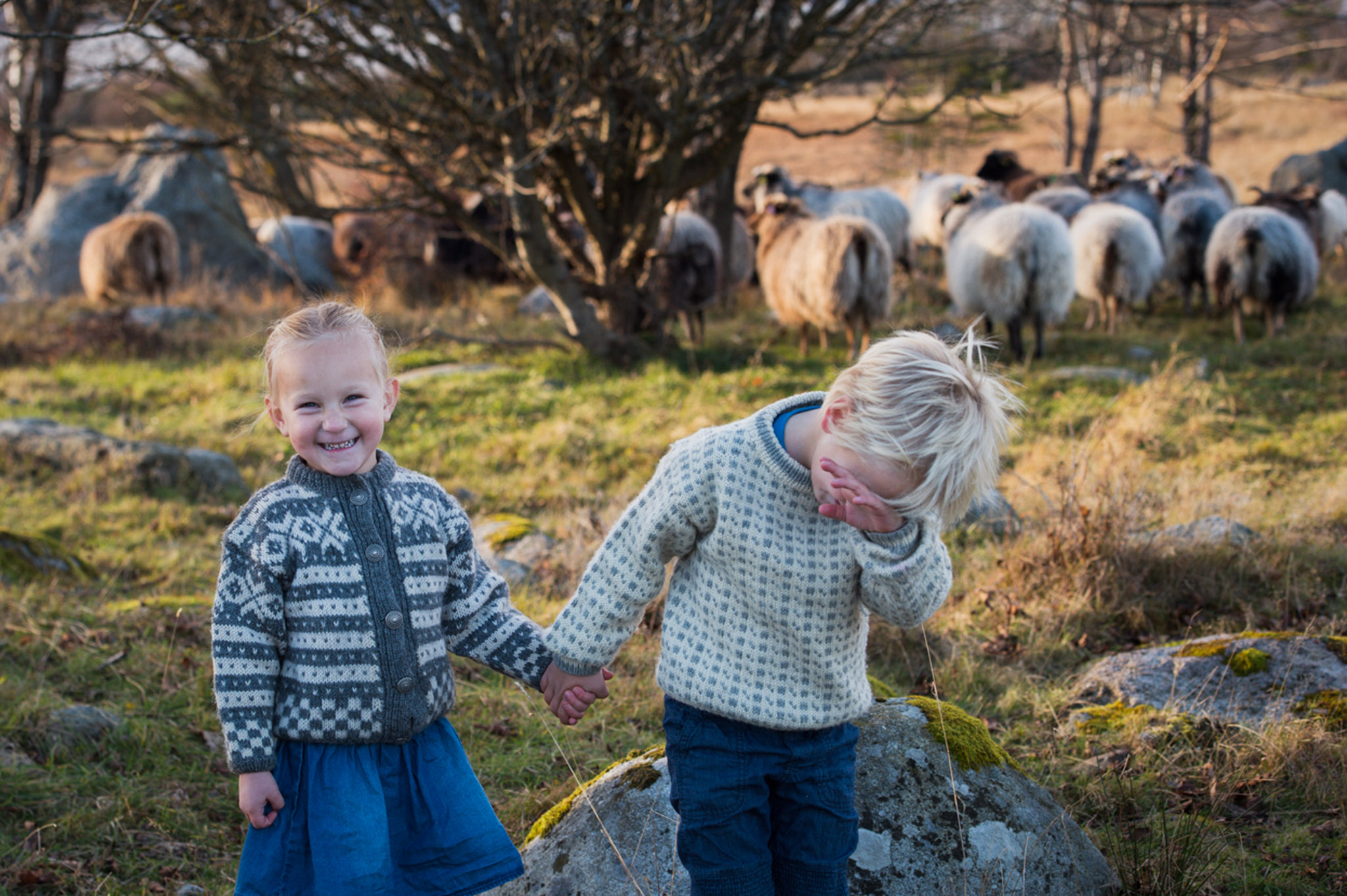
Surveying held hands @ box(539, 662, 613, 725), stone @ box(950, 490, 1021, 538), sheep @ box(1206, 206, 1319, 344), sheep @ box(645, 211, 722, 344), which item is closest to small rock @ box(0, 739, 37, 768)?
held hands @ box(539, 662, 613, 725)

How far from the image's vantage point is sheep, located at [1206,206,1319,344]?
1066 cm

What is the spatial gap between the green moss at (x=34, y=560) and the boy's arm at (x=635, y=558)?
407 centimetres

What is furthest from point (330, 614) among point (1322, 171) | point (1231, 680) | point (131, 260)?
point (1322, 171)

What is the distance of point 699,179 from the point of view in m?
9.60

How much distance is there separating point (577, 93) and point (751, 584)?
24.0 feet

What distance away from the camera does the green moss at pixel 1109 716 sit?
3535 mm

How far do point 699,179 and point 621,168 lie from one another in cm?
83

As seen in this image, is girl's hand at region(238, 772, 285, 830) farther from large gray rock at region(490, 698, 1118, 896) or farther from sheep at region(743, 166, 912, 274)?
sheep at region(743, 166, 912, 274)

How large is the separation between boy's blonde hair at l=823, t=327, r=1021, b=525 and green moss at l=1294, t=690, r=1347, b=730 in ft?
7.09

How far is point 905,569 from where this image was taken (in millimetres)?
2025

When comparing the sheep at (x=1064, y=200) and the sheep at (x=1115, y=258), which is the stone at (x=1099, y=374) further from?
the sheep at (x=1064, y=200)

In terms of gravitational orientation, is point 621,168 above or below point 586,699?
above

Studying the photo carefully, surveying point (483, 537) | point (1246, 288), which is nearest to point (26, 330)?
point (483, 537)

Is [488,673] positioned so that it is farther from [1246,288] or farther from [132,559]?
[1246,288]
